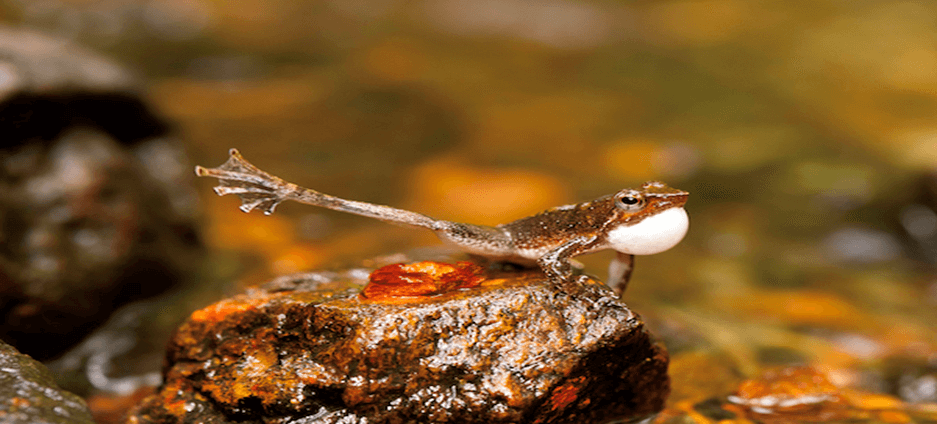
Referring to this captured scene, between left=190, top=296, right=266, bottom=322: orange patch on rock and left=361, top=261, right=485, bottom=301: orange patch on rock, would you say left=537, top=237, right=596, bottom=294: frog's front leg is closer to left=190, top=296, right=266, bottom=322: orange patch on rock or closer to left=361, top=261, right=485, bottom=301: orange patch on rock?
left=361, top=261, right=485, bottom=301: orange patch on rock

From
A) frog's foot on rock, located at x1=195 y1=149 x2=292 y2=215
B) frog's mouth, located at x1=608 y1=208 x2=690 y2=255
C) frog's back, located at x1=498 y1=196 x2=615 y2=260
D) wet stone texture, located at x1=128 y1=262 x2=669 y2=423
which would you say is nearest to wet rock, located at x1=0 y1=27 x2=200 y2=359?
wet stone texture, located at x1=128 y1=262 x2=669 y2=423

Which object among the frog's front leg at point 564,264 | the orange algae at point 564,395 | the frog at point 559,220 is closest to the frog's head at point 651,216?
the frog at point 559,220

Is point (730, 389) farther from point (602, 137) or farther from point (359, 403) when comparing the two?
point (602, 137)

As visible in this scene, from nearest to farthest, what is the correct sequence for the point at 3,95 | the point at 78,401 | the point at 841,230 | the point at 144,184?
the point at 78,401 → the point at 3,95 → the point at 144,184 → the point at 841,230

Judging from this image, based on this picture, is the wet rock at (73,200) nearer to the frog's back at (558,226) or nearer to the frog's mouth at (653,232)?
the frog's back at (558,226)

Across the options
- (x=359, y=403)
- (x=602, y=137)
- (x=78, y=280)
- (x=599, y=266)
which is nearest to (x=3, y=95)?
(x=78, y=280)

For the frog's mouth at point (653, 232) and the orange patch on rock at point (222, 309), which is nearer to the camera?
the frog's mouth at point (653, 232)
